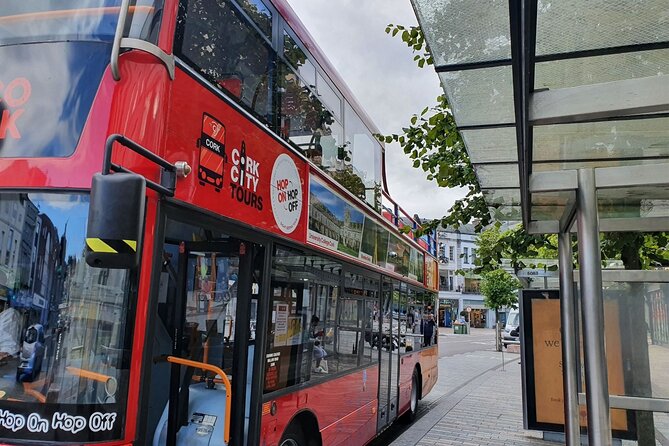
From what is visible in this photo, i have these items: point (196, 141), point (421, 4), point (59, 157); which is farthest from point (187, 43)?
point (421, 4)

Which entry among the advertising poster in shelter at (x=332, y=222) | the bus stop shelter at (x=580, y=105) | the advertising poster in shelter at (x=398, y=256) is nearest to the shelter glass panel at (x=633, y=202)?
the bus stop shelter at (x=580, y=105)

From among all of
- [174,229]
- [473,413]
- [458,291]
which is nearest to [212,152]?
[174,229]

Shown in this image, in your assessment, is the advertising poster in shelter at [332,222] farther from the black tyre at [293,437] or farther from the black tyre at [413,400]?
the black tyre at [413,400]

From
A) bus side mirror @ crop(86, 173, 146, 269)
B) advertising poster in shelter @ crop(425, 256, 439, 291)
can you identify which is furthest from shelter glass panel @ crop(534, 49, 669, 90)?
advertising poster in shelter @ crop(425, 256, 439, 291)

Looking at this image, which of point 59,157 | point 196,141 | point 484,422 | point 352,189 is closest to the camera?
point 59,157

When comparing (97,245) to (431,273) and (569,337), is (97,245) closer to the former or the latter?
(569,337)

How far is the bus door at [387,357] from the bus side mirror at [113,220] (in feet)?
18.0

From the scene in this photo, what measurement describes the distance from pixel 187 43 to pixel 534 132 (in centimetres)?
221

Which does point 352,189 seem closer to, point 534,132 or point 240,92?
point 240,92

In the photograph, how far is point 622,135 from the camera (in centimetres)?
331

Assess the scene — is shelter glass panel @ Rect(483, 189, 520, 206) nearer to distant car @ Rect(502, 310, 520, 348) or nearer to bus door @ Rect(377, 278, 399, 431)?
bus door @ Rect(377, 278, 399, 431)

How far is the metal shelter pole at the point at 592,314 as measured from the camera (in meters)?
2.81

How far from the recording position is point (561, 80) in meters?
2.85

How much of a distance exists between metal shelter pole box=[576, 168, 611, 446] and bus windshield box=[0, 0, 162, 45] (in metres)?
2.66
